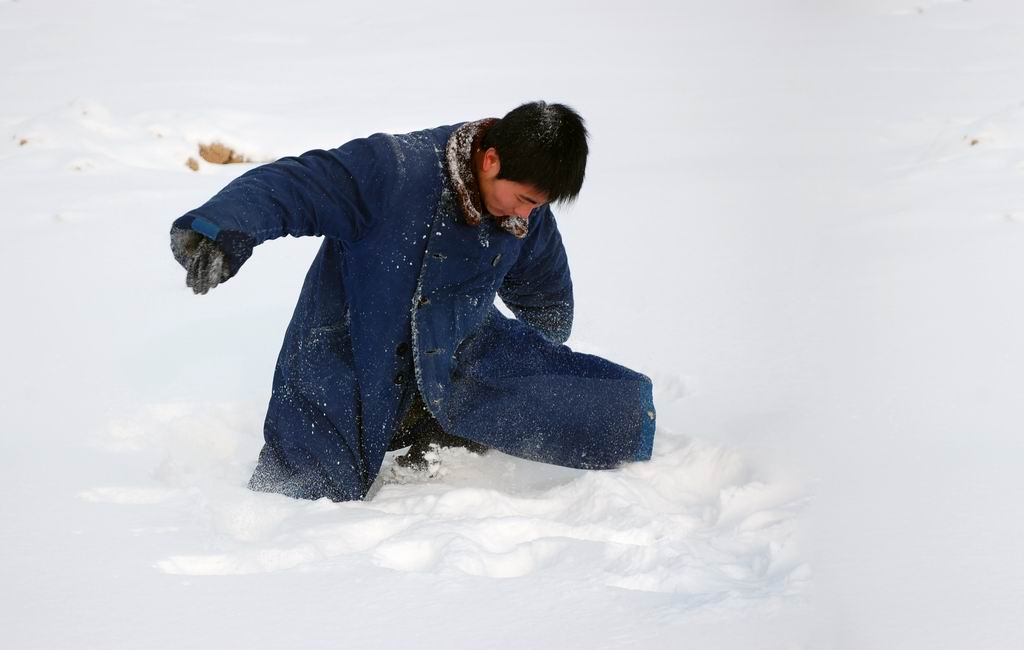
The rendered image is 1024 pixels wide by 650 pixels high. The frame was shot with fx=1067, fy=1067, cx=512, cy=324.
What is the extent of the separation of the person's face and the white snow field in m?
0.54

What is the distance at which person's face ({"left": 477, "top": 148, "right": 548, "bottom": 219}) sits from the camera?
1.85 meters

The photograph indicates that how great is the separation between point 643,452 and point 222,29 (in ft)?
26.5

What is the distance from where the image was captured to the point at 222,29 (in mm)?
9227

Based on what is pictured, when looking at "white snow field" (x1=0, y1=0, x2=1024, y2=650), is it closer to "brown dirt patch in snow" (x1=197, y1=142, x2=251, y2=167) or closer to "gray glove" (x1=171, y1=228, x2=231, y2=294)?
"brown dirt patch in snow" (x1=197, y1=142, x2=251, y2=167)

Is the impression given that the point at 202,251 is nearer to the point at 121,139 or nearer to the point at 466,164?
the point at 466,164

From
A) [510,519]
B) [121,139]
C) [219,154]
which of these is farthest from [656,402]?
[121,139]

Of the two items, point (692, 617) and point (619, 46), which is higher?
point (619, 46)

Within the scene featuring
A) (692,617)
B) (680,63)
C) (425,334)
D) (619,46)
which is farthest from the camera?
(619,46)

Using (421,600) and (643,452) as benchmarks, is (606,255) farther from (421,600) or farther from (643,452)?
(421,600)

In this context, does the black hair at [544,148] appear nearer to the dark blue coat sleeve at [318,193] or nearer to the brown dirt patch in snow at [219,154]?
the dark blue coat sleeve at [318,193]

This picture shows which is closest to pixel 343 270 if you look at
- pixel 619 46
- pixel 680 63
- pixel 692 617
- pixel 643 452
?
pixel 643 452

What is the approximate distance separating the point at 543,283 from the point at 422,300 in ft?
1.41

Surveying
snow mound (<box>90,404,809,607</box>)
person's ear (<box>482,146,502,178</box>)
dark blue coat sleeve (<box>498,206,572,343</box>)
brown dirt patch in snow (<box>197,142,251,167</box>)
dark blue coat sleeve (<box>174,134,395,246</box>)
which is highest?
→ person's ear (<box>482,146,502,178</box>)

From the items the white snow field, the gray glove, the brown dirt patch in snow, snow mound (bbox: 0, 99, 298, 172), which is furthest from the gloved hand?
the brown dirt patch in snow
